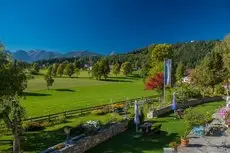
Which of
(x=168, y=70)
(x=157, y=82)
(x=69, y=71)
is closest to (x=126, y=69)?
(x=69, y=71)

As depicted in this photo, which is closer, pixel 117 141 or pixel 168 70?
pixel 117 141

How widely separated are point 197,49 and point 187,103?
156583mm

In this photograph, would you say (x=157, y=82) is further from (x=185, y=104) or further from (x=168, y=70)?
(x=185, y=104)

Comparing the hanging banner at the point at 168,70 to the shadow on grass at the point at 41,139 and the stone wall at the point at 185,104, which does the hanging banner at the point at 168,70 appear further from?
the shadow on grass at the point at 41,139

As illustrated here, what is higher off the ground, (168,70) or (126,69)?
(126,69)

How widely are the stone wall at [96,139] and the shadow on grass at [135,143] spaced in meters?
0.34

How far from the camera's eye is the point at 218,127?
2809cm

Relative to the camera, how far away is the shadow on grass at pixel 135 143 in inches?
961

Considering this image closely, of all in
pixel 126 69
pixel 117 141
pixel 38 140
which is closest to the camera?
pixel 117 141

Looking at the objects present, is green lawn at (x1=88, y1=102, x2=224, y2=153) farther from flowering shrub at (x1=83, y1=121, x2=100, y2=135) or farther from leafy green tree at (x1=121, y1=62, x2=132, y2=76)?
leafy green tree at (x1=121, y1=62, x2=132, y2=76)

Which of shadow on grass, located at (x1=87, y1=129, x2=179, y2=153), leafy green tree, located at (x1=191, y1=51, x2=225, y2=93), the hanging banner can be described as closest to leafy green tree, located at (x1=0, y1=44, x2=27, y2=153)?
shadow on grass, located at (x1=87, y1=129, x2=179, y2=153)

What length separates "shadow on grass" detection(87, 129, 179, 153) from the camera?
2442cm

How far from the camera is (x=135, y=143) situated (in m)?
26.3

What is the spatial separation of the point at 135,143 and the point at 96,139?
2.66 m
